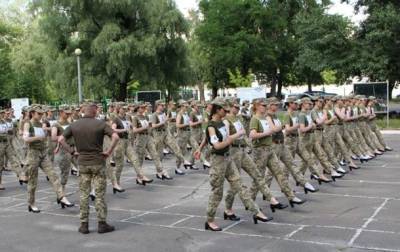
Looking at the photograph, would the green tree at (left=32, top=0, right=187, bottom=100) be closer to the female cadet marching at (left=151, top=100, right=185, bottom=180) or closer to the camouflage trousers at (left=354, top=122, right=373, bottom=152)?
the camouflage trousers at (left=354, top=122, right=373, bottom=152)

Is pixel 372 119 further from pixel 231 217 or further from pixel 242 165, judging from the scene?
pixel 231 217

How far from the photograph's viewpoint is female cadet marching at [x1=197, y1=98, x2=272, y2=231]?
27.0 ft

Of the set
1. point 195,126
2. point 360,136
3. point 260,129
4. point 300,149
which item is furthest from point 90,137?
point 360,136

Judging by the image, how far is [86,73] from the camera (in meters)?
36.8

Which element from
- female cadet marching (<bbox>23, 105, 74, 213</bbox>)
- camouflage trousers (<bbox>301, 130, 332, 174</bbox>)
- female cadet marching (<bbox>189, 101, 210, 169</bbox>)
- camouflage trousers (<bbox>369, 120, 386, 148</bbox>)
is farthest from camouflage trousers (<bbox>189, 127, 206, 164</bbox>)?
female cadet marching (<bbox>23, 105, 74, 213</bbox>)

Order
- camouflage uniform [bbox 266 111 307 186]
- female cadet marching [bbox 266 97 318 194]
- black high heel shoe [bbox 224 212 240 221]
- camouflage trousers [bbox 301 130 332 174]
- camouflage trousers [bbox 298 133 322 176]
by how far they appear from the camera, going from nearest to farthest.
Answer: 1. black high heel shoe [bbox 224 212 240 221]
2. female cadet marching [bbox 266 97 318 194]
3. camouflage uniform [bbox 266 111 307 186]
4. camouflage trousers [bbox 298 133 322 176]
5. camouflage trousers [bbox 301 130 332 174]

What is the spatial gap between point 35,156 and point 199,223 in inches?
133

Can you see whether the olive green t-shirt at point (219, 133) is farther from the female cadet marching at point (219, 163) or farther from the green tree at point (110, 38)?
the green tree at point (110, 38)

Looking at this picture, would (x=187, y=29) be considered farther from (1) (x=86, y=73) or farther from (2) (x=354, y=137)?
(2) (x=354, y=137)

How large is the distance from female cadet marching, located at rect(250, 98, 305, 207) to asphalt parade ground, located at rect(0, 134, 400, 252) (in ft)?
1.83

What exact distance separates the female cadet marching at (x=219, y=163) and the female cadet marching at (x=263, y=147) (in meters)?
1.08

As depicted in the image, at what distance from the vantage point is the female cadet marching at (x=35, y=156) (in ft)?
34.0

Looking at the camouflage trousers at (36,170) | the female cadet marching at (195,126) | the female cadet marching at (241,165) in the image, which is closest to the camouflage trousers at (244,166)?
the female cadet marching at (241,165)

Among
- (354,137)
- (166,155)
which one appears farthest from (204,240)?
(166,155)
